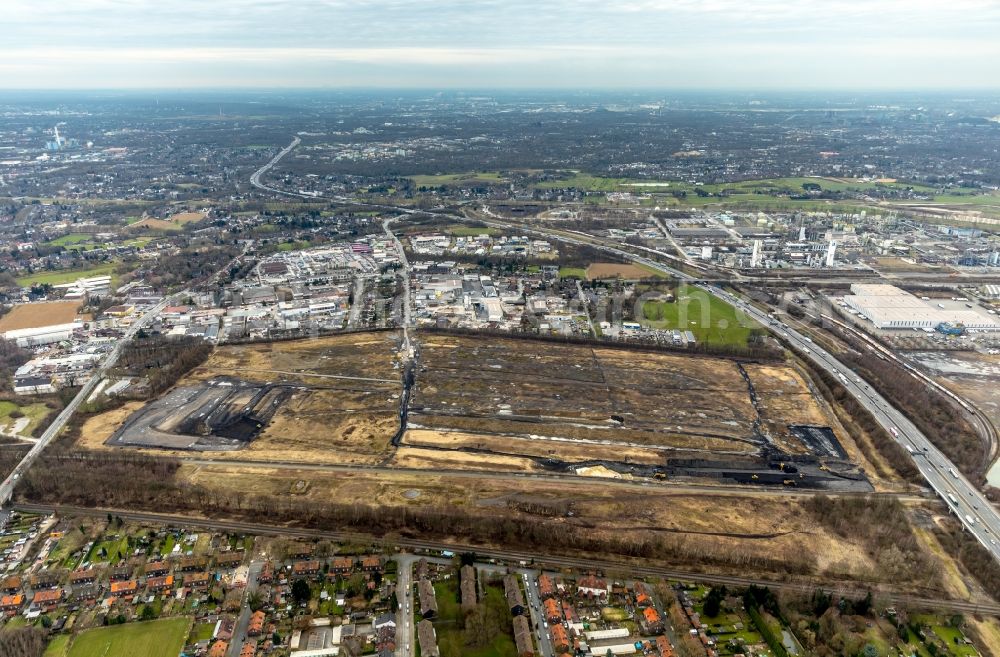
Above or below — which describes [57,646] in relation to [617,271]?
below

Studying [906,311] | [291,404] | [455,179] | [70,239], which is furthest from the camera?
[455,179]

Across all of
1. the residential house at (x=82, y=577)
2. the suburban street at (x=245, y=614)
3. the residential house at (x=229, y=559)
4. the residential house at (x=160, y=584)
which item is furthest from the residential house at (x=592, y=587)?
the residential house at (x=82, y=577)

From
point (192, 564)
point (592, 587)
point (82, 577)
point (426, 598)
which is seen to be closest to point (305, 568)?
point (192, 564)

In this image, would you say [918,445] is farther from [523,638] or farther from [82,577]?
[82,577]

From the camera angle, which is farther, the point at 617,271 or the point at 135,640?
the point at 617,271

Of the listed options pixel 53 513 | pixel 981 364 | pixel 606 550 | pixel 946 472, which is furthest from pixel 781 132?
pixel 53 513

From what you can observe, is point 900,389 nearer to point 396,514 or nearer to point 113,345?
point 396,514

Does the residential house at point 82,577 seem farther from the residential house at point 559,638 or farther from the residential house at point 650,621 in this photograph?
the residential house at point 650,621
